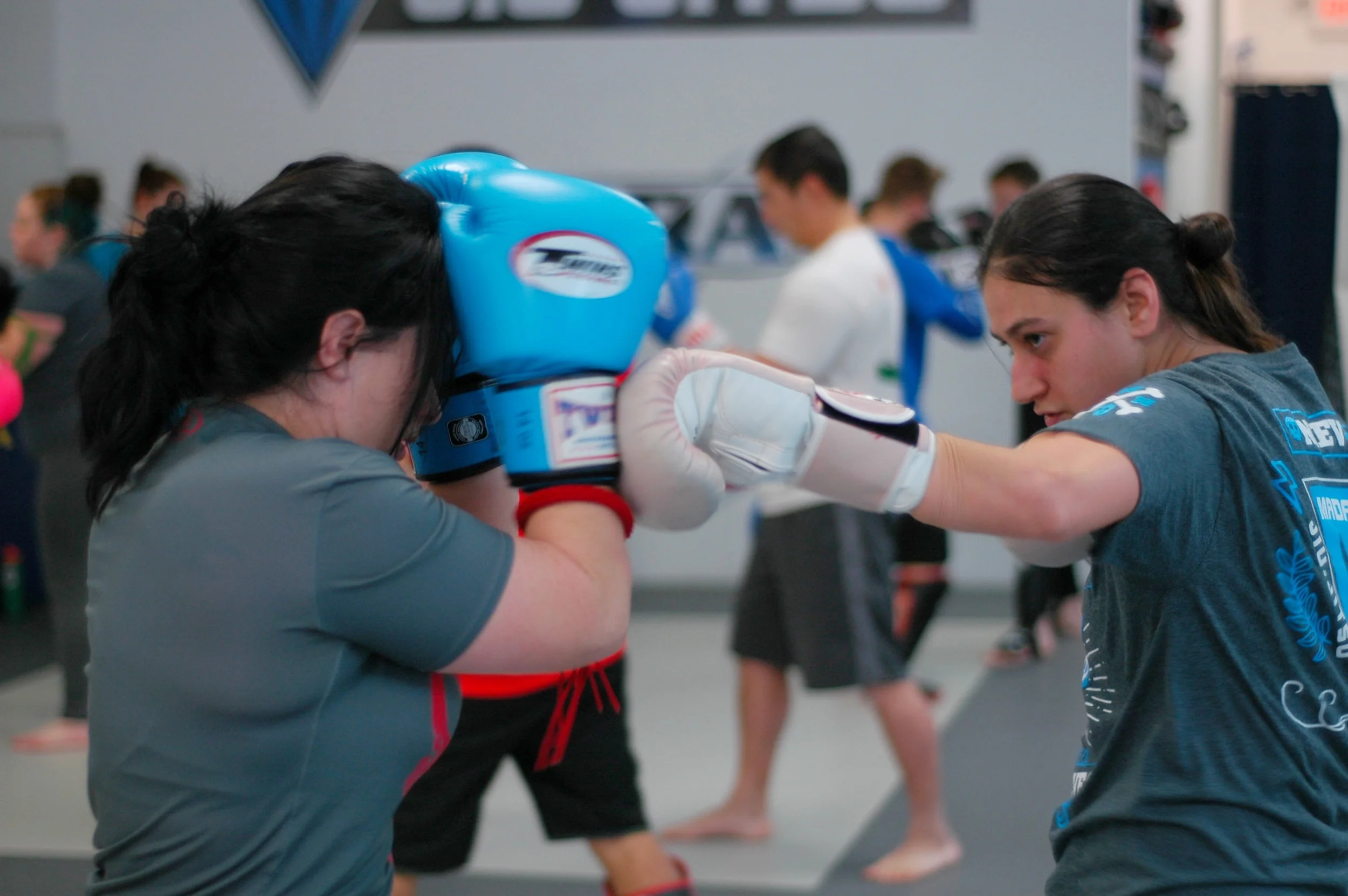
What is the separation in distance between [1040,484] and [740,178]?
5.01 m

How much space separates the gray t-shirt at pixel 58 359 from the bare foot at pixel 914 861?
93.4 inches

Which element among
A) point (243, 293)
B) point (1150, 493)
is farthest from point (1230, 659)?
point (243, 293)

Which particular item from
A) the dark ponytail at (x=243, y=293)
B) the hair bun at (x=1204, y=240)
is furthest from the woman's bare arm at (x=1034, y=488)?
the dark ponytail at (x=243, y=293)

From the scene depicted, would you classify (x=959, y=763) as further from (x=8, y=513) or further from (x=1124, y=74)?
(x=8, y=513)

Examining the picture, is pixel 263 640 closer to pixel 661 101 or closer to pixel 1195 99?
pixel 661 101

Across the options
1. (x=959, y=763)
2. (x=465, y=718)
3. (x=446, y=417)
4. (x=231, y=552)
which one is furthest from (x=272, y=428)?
(x=959, y=763)

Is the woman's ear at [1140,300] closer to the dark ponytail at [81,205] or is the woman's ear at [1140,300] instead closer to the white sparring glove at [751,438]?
the white sparring glove at [751,438]

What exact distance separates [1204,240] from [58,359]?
3.37 metres

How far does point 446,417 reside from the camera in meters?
1.31

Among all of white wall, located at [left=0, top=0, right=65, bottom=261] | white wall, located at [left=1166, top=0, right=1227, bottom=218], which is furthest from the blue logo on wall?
white wall, located at [left=1166, top=0, right=1227, bottom=218]

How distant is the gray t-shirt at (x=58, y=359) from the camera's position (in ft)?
12.5

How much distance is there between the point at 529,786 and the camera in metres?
2.18

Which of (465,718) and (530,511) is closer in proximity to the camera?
(530,511)

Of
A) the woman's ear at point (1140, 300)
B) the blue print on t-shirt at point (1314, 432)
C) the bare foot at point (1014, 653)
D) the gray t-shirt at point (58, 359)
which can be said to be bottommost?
the bare foot at point (1014, 653)
